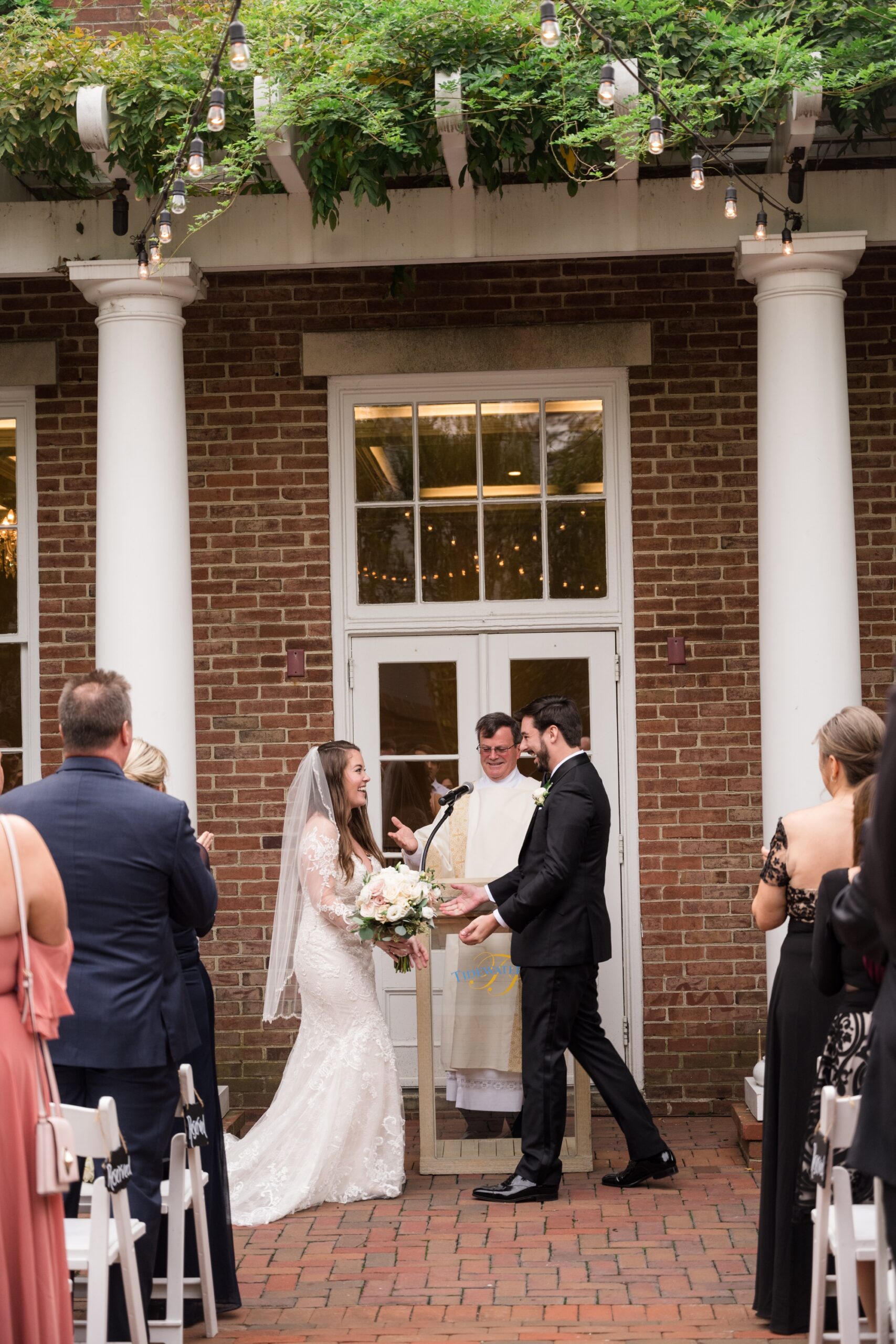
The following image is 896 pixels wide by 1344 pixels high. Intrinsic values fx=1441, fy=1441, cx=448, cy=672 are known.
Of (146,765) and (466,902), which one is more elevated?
(146,765)

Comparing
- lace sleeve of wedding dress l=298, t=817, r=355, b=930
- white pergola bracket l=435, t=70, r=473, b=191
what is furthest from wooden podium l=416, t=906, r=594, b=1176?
white pergola bracket l=435, t=70, r=473, b=191

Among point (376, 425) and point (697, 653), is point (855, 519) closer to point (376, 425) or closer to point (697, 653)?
point (697, 653)

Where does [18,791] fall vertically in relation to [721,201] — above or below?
below

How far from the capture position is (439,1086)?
7.38 meters

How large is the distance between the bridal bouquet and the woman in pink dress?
252cm

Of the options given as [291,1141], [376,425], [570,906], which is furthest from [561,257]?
[291,1141]

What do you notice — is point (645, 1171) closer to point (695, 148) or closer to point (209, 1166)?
point (209, 1166)

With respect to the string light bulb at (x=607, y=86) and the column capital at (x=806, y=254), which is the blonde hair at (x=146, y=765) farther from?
the column capital at (x=806, y=254)

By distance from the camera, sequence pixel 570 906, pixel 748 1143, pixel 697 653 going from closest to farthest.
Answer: pixel 570 906
pixel 748 1143
pixel 697 653

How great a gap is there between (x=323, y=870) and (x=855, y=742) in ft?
8.44

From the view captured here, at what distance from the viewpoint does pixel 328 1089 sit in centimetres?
581

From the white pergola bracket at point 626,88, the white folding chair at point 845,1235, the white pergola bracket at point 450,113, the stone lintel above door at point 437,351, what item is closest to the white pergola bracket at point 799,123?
the white pergola bracket at point 626,88

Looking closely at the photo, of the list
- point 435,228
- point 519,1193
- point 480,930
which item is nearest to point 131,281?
point 435,228

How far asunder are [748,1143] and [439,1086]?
5.69 feet
